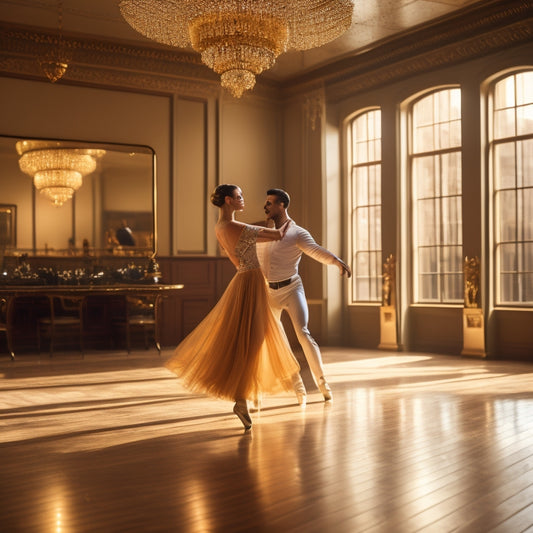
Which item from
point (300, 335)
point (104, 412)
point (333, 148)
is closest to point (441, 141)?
point (333, 148)

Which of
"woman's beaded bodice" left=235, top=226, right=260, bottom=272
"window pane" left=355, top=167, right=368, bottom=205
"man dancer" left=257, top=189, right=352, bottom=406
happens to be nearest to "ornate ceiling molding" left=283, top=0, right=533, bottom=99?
"window pane" left=355, top=167, right=368, bottom=205

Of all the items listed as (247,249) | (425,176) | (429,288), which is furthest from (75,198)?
(247,249)

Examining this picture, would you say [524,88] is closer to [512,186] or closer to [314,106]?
[512,186]

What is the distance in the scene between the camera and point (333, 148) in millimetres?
10672

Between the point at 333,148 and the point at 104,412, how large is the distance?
21.6 ft

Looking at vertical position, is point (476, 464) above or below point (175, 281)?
below

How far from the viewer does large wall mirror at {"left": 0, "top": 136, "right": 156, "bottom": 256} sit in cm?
912

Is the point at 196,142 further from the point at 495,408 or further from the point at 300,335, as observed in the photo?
the point at 495,408

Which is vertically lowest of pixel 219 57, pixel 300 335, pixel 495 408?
pixel 495 408

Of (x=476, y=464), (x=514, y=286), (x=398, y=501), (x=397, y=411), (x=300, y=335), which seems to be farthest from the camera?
(x=514, y=286)

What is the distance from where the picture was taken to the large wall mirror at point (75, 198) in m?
9.12

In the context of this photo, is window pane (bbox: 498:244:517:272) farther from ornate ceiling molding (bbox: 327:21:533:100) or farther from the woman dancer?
the woman dancer

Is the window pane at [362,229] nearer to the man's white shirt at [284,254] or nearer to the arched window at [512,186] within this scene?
the arched window at [512,186]

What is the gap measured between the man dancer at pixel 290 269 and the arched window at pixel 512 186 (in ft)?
13.0
